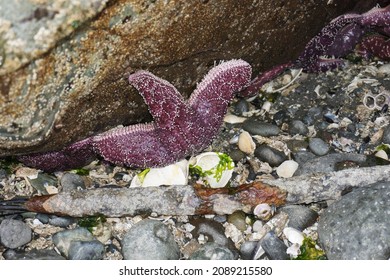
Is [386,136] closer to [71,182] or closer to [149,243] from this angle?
[149,243]

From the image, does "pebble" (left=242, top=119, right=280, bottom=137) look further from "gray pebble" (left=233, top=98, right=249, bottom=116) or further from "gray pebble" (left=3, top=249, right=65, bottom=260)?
"gray pebble" (left=3, top=249, right=65, bottom=260)

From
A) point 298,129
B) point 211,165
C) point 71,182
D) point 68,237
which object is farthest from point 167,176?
point 298,129

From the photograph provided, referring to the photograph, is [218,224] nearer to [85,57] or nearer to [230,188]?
[230,188]

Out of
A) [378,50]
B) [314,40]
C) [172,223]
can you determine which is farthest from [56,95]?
[378,50]

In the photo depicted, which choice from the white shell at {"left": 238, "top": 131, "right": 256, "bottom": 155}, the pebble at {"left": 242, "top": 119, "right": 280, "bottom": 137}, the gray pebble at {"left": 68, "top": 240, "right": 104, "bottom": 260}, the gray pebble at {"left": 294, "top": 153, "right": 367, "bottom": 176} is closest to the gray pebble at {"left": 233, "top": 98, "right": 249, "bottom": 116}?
the pebble at {"left": 242, "top": 119, "right": 280, "bottom": 137}

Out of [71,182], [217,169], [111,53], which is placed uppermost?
[111,53]

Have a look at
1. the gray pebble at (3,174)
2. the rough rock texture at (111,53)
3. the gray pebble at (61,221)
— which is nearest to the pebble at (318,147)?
the rough rock texture at (111,53)
